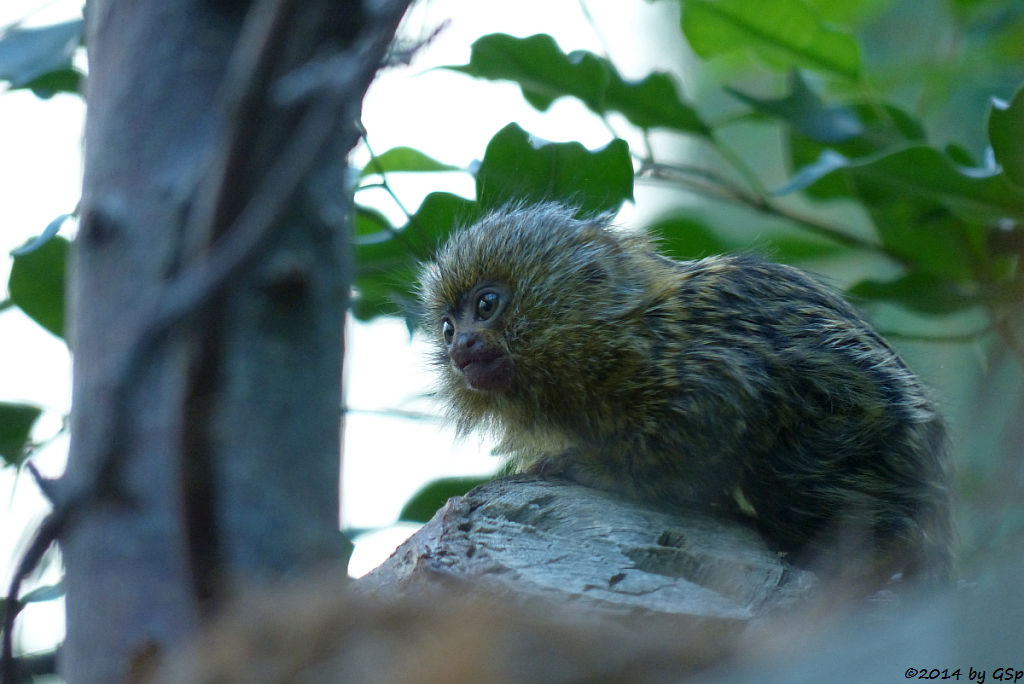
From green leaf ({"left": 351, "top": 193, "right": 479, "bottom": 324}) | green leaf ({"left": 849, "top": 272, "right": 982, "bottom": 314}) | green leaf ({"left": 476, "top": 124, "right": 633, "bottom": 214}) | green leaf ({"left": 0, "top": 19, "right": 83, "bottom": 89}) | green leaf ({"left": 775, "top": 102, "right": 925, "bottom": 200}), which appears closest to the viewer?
green leaf ({"left": 0, "top": 19, "right": 83, "bottom": 89})

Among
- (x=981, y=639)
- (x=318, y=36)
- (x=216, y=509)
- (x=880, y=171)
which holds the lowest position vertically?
(x=981, y=639)

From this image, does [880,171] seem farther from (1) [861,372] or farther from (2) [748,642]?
(2) [748,642]

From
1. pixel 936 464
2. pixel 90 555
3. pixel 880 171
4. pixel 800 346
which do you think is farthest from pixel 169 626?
pixel 880 171

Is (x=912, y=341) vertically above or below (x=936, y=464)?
above

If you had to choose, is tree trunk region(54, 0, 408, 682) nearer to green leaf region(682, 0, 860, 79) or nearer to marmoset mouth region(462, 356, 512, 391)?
marmoset mouth region(462, 356, 512, 391)

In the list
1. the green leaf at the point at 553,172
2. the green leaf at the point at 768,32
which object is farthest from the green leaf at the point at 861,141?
the green leaf at the point at 553,172

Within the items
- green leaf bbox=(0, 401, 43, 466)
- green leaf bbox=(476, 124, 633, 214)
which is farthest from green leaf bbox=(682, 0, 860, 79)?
green leaf bbox=(0, 401, 43, 466)
